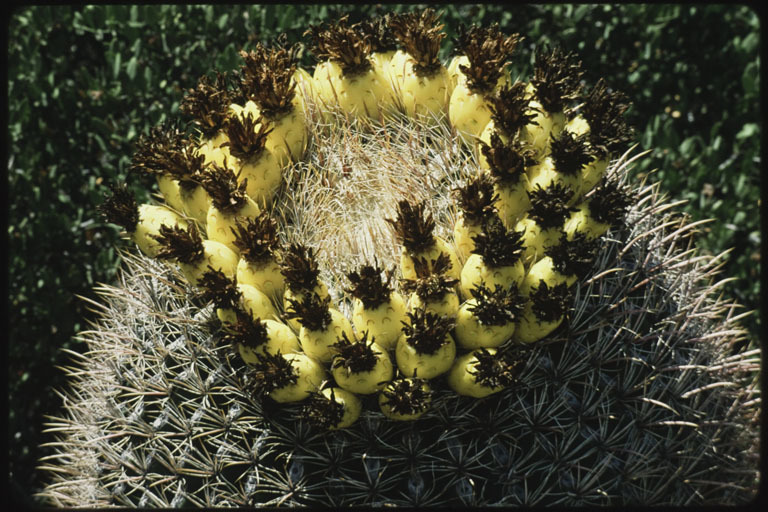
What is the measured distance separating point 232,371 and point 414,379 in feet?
1.42

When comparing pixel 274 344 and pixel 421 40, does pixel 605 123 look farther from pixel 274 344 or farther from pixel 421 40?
pixel 274 344

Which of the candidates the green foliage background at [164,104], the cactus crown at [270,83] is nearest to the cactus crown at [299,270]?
the cactus crown at [270,83]

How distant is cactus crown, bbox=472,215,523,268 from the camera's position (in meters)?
1.49

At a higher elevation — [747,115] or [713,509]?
[747,115]

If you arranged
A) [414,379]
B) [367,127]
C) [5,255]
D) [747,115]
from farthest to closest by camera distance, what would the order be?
[747,115] < [5,255] < [367,127] < [414,379]

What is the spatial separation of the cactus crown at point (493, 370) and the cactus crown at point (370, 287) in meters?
0.23

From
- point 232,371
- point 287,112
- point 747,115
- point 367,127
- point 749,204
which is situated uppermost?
point 287,112

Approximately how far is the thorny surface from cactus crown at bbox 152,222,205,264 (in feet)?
0.51

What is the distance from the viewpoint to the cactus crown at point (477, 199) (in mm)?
1536

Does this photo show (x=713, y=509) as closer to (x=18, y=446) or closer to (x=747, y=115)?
(x=747, y=115)

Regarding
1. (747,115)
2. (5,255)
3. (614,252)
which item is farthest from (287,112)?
(747,115)

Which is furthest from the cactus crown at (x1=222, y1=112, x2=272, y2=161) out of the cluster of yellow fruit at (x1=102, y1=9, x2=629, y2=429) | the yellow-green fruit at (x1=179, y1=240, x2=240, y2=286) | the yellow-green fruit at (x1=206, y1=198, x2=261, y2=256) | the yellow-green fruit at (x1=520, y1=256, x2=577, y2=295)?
the yellow-green fruit at (x1=520, y1=256, x2=577, y2=295)

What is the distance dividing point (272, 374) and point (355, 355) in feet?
0.59

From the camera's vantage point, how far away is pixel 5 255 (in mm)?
2279
